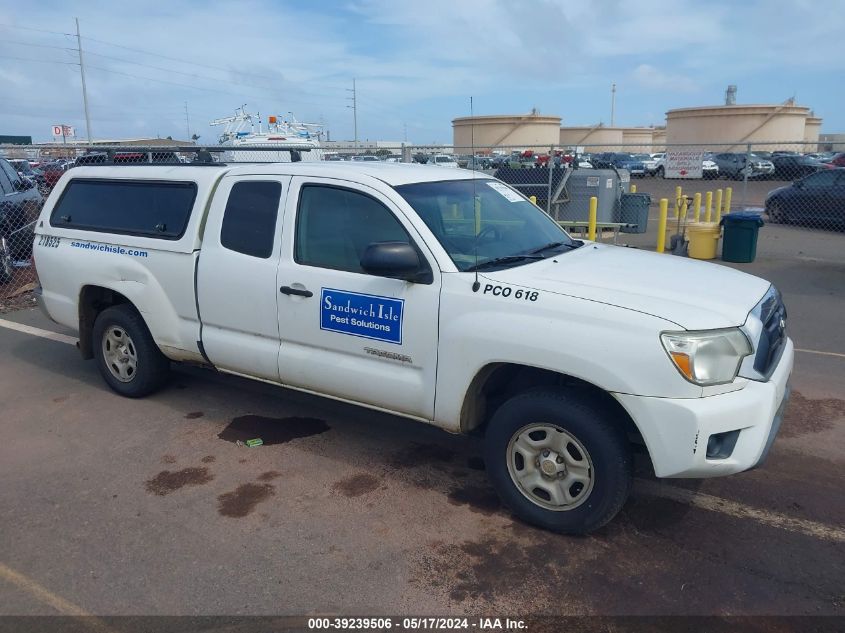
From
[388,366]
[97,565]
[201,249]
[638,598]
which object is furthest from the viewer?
[201,249]

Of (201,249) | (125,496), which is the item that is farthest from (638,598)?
(201,249)

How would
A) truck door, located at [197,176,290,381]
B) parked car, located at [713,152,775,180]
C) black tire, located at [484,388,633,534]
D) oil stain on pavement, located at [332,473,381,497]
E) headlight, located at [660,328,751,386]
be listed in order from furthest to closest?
parked car, located at [713,152,775,180]
truck door, located at [197,176,290,381]
oil stain on pavement, located at [332,473,381,497]
black tire, located at [484,388,633,534]
headlight, located at [660,328,751,386]

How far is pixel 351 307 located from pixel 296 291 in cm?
43

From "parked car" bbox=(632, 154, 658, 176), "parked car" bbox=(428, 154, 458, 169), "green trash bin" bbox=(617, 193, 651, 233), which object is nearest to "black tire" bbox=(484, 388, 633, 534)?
"parked car" bbox=(428, 154, 458, 169)

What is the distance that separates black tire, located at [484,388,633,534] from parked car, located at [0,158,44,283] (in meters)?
9.09

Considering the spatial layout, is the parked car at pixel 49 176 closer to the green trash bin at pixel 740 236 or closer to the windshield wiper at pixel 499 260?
the windshield wiper at pixel 499 260

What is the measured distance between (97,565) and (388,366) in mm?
1800

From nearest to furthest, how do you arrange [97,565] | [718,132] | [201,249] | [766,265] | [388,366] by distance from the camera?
[97,565] → [388,366] → [201,249] → [766,265] → [718,132]

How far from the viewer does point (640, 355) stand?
125 inches

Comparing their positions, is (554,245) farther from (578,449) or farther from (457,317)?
(578,449)

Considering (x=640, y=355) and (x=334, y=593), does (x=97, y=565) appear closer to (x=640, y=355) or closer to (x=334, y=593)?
(x=334, y=593)

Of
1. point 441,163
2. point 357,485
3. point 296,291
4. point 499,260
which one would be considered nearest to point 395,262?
point 499,260

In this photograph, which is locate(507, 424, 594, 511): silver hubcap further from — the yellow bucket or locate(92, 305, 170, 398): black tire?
the yellow bucket

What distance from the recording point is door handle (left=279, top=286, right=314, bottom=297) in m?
4.26
